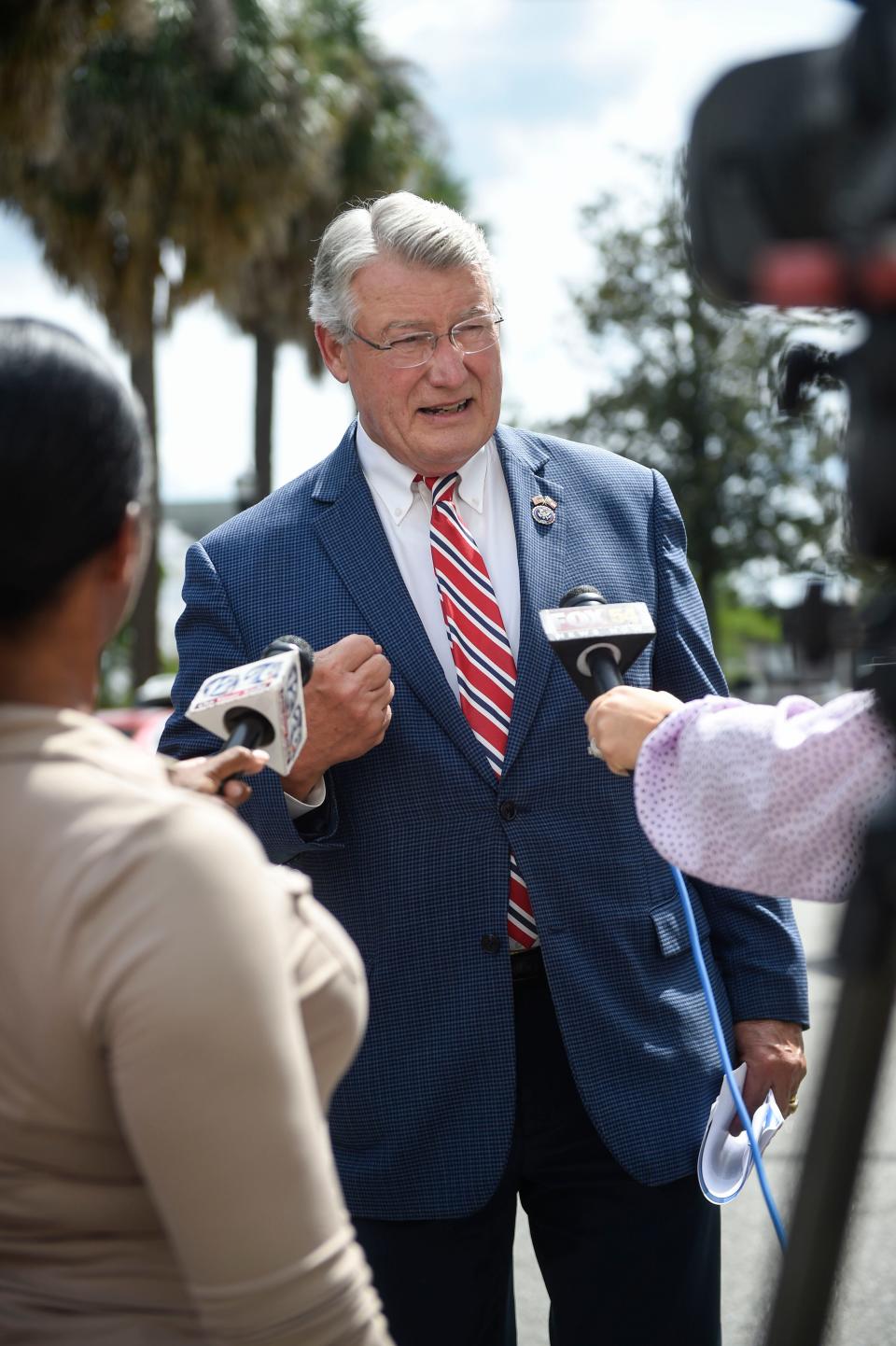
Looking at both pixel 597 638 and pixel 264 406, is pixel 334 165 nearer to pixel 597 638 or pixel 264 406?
pixel 264 406

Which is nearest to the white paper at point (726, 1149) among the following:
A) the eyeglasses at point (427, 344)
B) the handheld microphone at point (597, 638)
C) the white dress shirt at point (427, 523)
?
the handheld microphone at point (597, 638)

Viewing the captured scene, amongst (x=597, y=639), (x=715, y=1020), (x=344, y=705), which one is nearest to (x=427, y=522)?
(x=344, y=705)

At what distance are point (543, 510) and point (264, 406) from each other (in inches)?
704

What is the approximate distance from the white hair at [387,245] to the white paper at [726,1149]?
1504mm

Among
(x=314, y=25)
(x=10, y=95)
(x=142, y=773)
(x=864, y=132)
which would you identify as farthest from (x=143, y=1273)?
(x=314, y=25)

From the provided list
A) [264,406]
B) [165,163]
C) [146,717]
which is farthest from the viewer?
[264,406]

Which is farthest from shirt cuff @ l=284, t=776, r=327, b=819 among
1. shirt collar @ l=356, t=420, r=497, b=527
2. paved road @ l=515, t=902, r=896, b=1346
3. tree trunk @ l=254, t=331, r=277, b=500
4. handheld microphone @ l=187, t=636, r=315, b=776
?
tree trunk @ l=254, t=331, r=277, b=500

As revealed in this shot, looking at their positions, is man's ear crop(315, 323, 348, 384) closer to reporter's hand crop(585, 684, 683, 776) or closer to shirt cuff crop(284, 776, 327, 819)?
shirt cuff crop(284, 776, 327, 819)

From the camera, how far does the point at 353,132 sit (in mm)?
19297

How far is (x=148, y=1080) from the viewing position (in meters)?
1.26

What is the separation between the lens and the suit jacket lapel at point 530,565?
265cm

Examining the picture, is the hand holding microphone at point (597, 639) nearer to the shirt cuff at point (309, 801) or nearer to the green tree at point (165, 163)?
the shirt cuff at point (309, 801)

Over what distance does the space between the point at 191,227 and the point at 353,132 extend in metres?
4.00

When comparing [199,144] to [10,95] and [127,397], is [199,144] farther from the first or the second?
[127,397]
